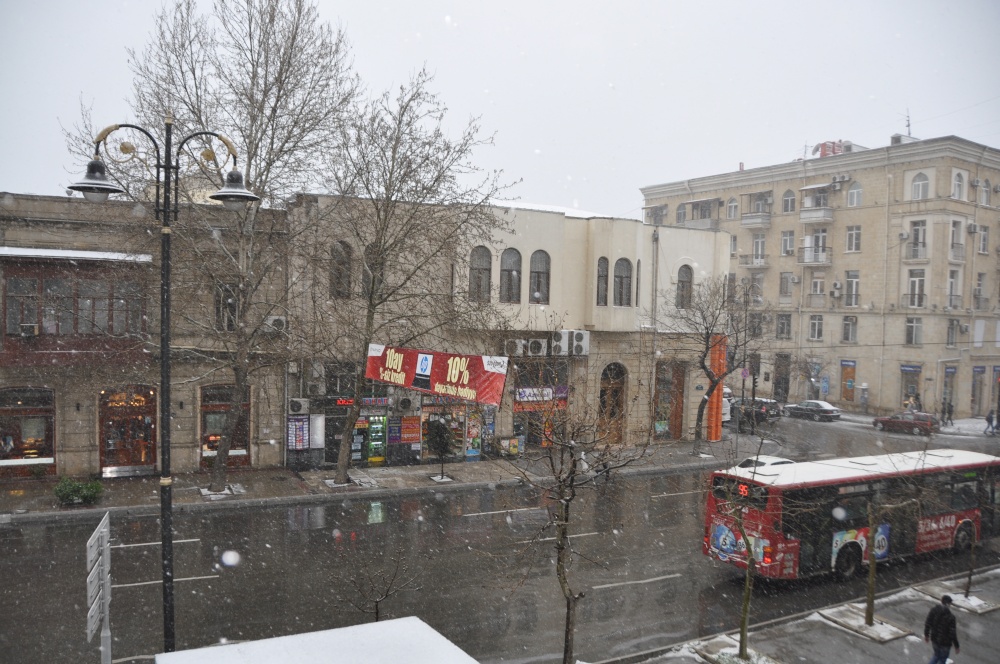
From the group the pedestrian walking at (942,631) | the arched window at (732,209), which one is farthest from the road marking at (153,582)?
the arched window at (732,209)

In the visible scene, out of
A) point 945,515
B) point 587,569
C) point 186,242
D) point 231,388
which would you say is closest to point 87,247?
point 186,242

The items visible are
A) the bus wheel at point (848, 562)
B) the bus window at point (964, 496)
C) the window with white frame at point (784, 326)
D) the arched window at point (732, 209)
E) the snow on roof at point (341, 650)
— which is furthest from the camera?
the arched window at point (732, 209)

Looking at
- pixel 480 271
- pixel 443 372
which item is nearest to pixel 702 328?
pixel 480 271

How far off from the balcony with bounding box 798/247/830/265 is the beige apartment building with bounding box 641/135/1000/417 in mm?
71

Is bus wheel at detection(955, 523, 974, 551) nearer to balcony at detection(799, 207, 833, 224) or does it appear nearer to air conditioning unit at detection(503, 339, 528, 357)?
air conditioning unit at detection(503, 339, 528, 357)

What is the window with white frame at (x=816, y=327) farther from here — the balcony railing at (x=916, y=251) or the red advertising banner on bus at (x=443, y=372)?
the red advertising banner on bus at (x=443, y=372)

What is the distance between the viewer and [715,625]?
13.7 meters

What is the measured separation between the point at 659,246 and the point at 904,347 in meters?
21.9

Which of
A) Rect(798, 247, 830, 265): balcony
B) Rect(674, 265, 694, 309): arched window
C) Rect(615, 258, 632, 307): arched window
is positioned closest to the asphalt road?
Rect(615, 258, 632, 307): arched window

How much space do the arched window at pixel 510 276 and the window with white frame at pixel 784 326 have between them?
29.0m

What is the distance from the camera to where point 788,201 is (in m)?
52.5

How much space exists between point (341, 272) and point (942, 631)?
20077 mm

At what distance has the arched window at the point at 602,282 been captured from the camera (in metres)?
30.9

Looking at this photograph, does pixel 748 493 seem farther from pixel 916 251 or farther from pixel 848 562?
pixel 916 251
